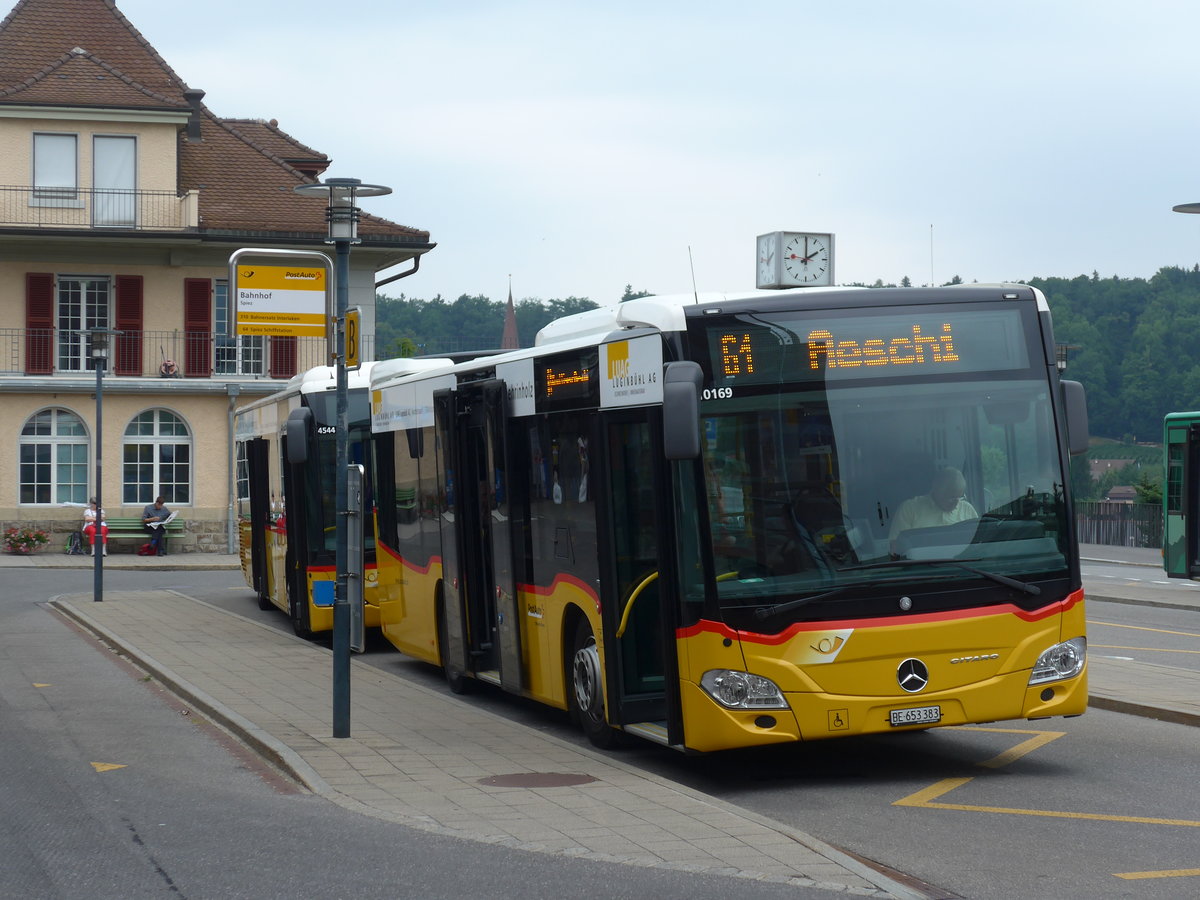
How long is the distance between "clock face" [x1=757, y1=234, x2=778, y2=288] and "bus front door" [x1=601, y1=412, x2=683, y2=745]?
25.4 metres

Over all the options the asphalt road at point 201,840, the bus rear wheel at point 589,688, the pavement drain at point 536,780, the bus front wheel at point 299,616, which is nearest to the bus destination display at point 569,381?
the bus rear wheel at point 589,688

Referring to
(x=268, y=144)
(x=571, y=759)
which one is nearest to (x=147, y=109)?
(x=268, y=144)

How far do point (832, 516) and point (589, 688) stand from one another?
2480 millimetres

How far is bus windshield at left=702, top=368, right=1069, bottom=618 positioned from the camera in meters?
9.34

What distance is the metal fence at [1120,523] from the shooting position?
44.5 metres

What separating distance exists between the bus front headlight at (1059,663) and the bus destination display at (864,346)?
1.66 m

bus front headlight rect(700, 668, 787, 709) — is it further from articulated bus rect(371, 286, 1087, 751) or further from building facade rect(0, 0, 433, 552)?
building facade rect(0, 0, 433, 552)

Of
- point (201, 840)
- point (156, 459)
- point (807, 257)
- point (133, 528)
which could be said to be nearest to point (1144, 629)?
point (201, 840)

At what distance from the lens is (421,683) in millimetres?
15727

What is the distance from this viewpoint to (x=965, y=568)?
9.54 m

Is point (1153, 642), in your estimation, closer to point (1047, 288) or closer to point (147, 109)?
point (147, 109)

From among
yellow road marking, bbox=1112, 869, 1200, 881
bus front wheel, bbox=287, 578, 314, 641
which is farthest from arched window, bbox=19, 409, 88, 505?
yellow road marking, bbox=1112, 869, 1200, 881

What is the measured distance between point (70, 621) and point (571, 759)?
568 inches

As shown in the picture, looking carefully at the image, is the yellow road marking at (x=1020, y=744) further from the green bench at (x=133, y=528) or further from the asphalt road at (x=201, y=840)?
the green bench at (x=133, y=528)
